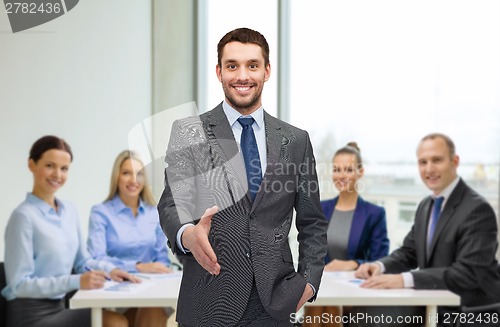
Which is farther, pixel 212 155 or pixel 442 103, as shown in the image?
pixel 442 103

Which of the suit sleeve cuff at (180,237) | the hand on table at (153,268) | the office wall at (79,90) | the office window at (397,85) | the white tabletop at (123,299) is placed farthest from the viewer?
the office window at (397,85)

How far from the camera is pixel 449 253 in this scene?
3443mm

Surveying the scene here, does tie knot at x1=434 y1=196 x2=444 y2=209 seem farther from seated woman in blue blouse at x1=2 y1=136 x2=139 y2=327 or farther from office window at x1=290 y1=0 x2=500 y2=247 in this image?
seated woman in blue blouse at x1=2 y1=136 x2=139 y2=327

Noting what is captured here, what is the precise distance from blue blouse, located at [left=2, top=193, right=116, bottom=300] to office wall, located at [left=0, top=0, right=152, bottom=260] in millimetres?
959

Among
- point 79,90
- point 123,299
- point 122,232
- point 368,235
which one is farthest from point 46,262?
point 368,235

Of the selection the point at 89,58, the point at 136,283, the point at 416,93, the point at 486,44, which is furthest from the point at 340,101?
the point at 136,283

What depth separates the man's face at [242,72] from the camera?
1.66 m

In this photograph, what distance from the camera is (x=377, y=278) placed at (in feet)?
10.5

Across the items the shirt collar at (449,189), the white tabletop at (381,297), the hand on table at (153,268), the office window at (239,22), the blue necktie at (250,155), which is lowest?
the white tabletop at (381,297)

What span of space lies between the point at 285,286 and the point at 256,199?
221 mm

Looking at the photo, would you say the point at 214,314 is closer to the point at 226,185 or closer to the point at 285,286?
the point at 285,286

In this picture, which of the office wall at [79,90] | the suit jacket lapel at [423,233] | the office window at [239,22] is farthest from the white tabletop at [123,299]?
the office window at [239,22]

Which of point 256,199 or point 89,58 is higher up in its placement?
point 89,58

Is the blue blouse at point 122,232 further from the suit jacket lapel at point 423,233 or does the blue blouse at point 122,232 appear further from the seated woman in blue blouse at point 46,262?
the suit jacket lapel at point 423,233
